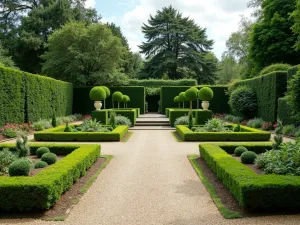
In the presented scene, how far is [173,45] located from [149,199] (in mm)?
39542

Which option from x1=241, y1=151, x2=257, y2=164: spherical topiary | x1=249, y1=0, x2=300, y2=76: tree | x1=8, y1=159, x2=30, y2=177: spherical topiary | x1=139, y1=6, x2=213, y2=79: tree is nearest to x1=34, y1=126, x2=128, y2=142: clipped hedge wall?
x1=241, y1=151, x2=257, y2=164: spherical topiary

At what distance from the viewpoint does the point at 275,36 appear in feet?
88.0

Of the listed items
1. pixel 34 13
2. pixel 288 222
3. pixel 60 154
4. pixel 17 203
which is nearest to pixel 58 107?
pixel 60 154

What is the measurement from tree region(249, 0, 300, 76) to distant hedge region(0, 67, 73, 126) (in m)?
17.5

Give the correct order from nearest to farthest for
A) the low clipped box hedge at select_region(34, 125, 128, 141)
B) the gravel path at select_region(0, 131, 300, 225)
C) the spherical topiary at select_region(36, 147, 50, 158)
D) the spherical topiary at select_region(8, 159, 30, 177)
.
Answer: the gravel path at select_region(0, 131, 300, 225) → the spherical topiary at select_region(8, 159, 30, 177) → the spherical topiary at select_region(36, 147, 50, 158) → the low clipped box hedge at select_region(34, 125, 128, 141)

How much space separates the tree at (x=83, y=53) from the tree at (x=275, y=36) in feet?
42.8

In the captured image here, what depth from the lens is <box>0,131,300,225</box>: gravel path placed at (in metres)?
4.68

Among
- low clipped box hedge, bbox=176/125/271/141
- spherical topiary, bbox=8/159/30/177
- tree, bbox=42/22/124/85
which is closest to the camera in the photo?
spherical topiary, bbox=8/159/30/177

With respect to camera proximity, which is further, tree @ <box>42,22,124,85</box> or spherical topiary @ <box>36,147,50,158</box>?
tree @ <box>42,22,124,85</box>

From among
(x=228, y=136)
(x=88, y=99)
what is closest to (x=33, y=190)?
(x=228, y=136)

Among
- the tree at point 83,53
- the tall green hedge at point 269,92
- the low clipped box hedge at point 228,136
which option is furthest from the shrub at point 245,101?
the tree at point 83,53

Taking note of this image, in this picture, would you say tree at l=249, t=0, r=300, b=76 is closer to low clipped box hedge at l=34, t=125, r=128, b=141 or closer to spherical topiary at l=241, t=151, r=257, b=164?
low clipped box hedge at l=34, t=125, r=128, b=141

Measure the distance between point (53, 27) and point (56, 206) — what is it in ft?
114

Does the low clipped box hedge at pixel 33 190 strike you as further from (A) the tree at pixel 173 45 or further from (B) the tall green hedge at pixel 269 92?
(A) the tree at pixel 173 45
